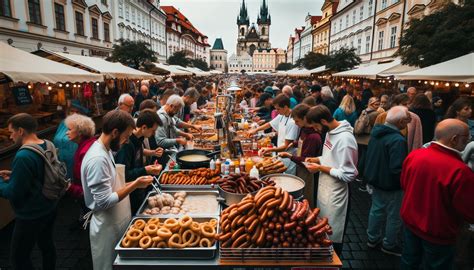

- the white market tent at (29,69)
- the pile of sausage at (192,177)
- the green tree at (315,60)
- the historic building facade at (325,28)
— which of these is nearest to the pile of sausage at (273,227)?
the pile of sausage at (192,177)

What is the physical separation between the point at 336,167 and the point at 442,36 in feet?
29.3

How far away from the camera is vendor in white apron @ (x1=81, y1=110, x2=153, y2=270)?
108 inches

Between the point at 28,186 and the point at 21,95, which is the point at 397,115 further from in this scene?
the point at 21,95

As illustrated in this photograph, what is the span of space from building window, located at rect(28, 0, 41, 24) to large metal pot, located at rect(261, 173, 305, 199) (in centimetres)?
1781

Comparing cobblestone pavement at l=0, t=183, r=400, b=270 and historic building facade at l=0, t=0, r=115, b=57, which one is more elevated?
historic building facade at l=0, t=0, r=115, b=57

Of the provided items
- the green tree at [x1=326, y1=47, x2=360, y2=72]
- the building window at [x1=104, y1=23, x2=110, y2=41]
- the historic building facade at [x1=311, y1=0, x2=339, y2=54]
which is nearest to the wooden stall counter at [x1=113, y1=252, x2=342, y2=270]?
the green tree at [x1=326, y1=47, x2=360, y2=72]

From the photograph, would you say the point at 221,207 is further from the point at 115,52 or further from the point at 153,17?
the point at 153,17

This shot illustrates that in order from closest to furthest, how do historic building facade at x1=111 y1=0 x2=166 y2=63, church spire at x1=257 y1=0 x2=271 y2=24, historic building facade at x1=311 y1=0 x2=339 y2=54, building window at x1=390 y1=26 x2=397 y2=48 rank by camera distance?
building window at x1=390 y1=26 x2=397 y2=48, historic building facade at x1=111 y1=0 x2=166 y2=63, historic building facade at x1=311 y1=0 x2=339 y2=54, church spire at x1=257 y1=0 x2=271 y2=24

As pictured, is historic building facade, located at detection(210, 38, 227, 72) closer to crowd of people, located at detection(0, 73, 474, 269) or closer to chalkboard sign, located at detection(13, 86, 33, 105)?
chalkboard sign, located at detection(13, 86, 33, 105)

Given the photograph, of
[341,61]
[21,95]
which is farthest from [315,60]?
[21,95]

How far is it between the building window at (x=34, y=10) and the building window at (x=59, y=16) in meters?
1.70

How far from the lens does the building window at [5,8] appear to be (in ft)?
44.7

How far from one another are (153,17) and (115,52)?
2579cm

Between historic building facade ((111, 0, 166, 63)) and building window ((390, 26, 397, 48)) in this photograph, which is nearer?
building window ((390, 26, 397, 48))
